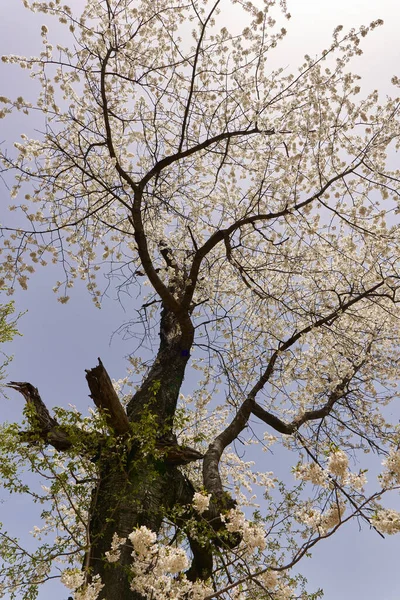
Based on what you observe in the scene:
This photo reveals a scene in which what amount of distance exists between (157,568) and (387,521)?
1550 mm

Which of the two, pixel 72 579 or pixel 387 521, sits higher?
pixel 387 521

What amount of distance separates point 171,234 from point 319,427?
3896 mm

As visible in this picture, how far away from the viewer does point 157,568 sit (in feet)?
10.2

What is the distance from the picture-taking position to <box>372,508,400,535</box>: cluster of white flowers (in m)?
3.05

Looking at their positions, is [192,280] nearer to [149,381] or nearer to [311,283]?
[149,381]

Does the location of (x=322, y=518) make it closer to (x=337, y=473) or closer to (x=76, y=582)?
(x=337, y=473)

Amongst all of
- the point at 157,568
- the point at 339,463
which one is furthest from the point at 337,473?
the point at 157,568

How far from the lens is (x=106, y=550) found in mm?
3887

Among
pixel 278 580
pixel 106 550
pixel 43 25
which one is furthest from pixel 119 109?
pixel 278 580

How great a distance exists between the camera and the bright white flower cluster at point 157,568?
2990 mm

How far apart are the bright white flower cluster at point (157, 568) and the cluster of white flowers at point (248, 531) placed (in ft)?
1.57

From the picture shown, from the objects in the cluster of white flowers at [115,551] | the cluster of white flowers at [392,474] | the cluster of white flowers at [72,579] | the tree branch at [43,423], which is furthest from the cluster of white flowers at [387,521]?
the tree branch at [43,423]

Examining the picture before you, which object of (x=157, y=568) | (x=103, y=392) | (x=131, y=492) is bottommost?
(x=157, y=568)

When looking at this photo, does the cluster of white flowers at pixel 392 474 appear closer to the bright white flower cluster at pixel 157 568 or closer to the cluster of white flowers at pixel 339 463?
the cluster of white flowers at pixel 339 463
